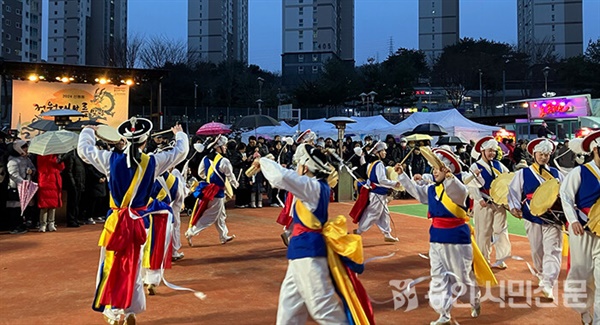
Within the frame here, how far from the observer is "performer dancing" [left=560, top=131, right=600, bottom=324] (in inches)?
176

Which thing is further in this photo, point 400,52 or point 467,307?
point 400,52

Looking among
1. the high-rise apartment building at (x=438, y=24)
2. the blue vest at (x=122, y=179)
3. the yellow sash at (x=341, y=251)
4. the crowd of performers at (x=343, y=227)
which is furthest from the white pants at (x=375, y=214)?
the high-rise apartment building at (x=438, y=24)

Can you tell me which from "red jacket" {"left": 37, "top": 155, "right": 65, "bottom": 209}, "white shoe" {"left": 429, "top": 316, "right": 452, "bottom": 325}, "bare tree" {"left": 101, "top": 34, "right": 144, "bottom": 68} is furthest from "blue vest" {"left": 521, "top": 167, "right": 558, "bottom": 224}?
"bare tree" {"left": 101, "top": 34, "right": 144, "bottom": 68}

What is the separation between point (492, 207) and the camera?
284 inches

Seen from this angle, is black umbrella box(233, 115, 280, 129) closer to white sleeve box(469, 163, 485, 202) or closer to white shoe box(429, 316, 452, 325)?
white sleeve box(469, 163, 485, 202)

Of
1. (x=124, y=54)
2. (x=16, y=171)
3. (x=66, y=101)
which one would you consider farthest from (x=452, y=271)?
(x=124, y=54)

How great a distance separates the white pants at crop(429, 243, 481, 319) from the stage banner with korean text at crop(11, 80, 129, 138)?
1528 cm

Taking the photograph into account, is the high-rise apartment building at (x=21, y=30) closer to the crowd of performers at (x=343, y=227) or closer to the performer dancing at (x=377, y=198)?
the performer dancing at (x=377, y=198)

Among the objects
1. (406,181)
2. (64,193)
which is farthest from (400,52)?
(406,181)

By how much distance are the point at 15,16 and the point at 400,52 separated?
50.4 meters

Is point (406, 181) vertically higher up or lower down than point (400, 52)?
lower down

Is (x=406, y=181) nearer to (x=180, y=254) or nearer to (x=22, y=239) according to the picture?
(x=180, y=254)

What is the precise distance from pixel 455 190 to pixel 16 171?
864 centimetres

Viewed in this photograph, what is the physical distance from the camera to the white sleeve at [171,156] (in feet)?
16.5
